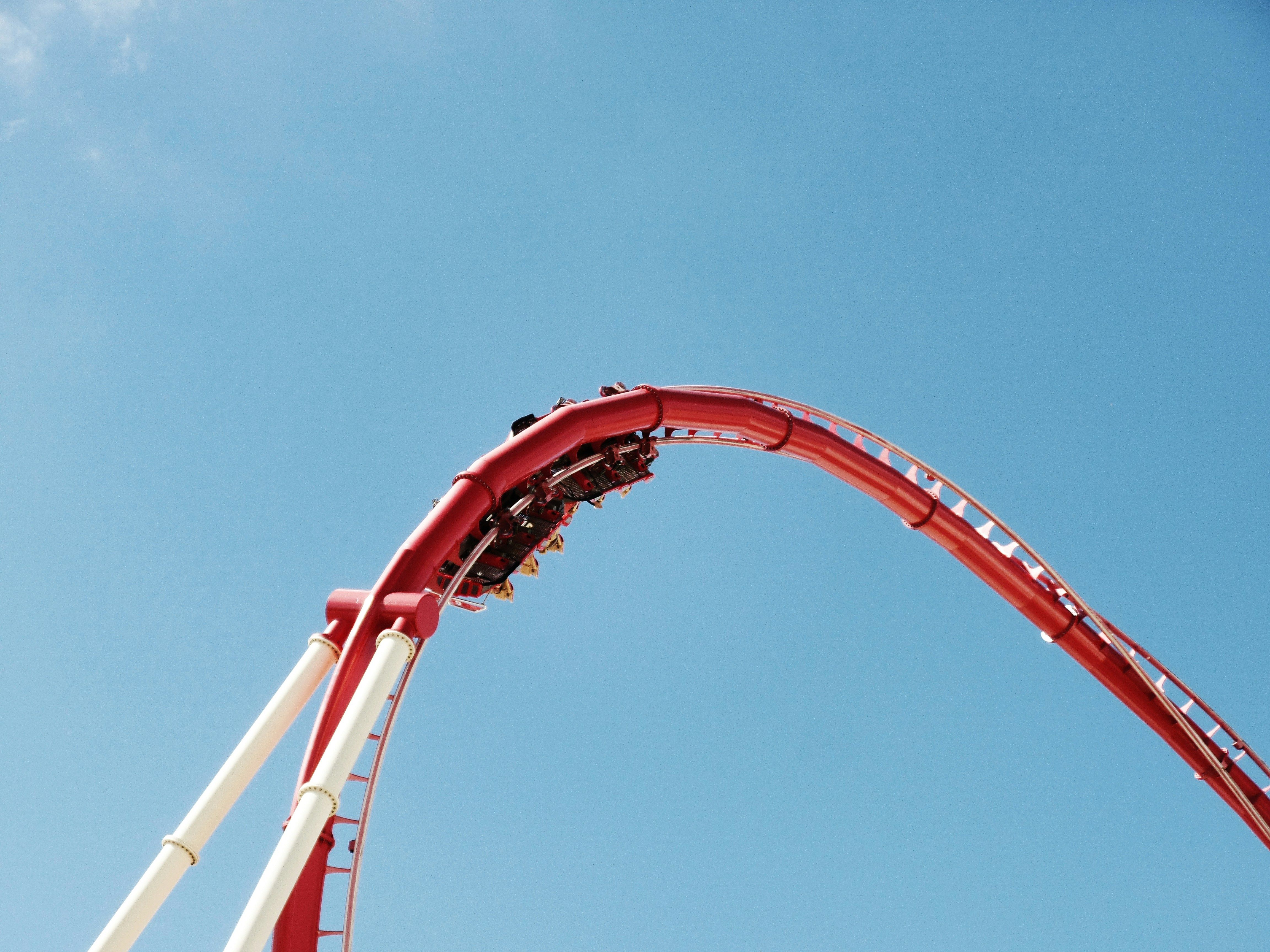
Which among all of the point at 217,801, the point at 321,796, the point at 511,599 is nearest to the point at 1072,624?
the point at 511,599

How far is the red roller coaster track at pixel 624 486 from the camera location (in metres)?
8.49

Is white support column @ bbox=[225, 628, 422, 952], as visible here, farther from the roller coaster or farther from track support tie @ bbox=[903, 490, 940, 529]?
track support tie @ bbox=[903, 490, 940, 529]

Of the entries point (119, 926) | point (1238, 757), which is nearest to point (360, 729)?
point (119, 926)

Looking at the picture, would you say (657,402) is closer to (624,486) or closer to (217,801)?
(624,486)

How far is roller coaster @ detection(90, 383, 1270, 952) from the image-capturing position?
7102mm

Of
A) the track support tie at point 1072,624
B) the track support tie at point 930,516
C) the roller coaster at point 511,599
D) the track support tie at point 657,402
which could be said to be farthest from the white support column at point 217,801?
the track support tie at point 1072,624

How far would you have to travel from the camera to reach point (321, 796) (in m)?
6.97

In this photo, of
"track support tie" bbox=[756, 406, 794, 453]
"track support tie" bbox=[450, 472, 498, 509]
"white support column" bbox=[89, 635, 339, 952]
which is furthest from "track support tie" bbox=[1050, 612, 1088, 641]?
"white support column" bbox=[89, 635, 339, 952]

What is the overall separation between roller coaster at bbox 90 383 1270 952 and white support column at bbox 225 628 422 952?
0.03 feet

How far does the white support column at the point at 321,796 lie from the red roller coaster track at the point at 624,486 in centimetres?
66

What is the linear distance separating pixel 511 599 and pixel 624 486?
2095 mm

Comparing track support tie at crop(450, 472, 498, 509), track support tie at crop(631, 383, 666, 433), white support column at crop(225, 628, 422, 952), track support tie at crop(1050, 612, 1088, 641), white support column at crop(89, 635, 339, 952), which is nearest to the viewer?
white support column at crop(225, 628, 422, 952)

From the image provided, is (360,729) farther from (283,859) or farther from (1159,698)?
(1159,698)

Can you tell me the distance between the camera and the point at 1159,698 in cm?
1552
